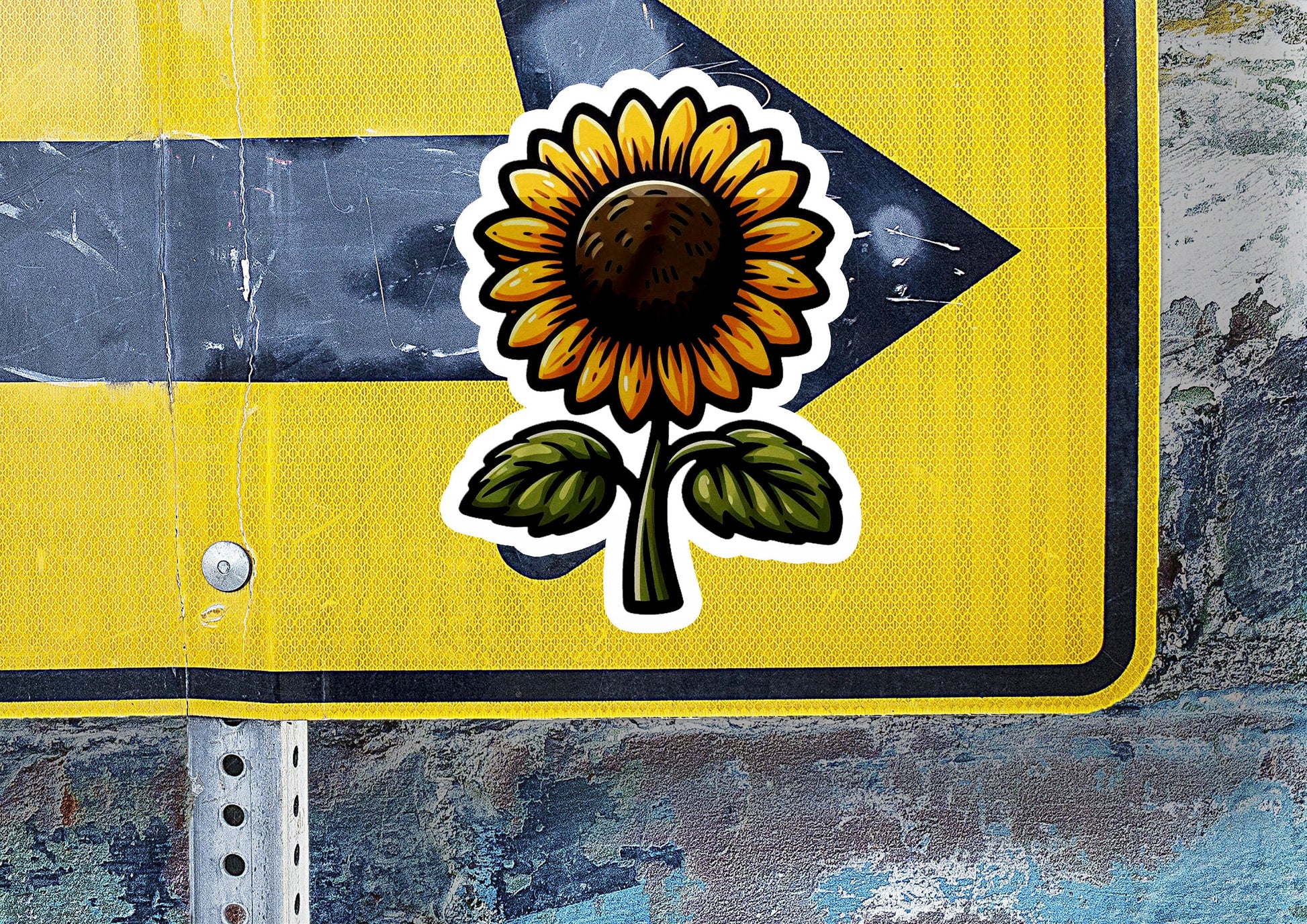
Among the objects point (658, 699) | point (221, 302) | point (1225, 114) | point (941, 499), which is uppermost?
point (1225, 114)

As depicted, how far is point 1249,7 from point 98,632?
3.26 feet

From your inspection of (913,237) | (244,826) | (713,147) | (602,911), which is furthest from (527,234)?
(602,911)

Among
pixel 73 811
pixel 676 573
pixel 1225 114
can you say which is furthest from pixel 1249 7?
pixel 73 811

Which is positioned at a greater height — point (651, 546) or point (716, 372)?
point (716, 372)

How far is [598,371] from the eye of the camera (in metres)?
0.52

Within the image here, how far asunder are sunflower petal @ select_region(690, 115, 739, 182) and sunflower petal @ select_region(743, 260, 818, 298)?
0.22 ft

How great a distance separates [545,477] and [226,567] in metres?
0.22

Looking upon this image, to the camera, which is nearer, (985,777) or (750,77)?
(750,77)

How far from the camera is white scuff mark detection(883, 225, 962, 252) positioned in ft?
1.67

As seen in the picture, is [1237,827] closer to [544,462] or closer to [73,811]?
[544,462]

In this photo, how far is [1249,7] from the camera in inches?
25.0

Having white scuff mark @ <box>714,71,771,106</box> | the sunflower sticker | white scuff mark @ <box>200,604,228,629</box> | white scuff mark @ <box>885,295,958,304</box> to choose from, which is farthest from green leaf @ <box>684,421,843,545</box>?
white scuff mark @ <box>200,604,228,629</box>

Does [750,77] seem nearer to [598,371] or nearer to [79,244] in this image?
[598,371]

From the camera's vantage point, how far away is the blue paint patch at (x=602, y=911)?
0.65 meters
